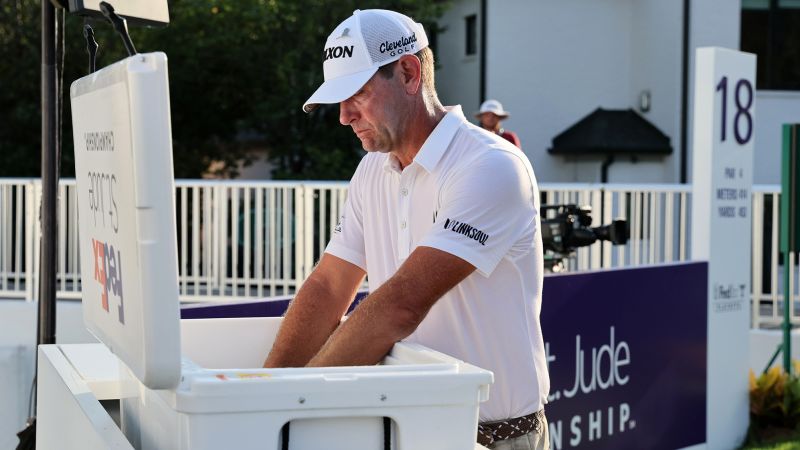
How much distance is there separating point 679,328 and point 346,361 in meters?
5.51

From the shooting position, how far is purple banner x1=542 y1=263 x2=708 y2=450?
6.36 metres

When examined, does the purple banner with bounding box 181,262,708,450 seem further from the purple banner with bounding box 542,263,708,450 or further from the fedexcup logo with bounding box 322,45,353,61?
the fedexcup logo with bounding box 322,45,353,61

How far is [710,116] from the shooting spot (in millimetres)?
8109

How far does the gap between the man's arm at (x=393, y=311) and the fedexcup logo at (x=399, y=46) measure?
0.43m

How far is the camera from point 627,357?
6980 mm

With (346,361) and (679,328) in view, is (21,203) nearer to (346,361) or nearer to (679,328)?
(679,328)

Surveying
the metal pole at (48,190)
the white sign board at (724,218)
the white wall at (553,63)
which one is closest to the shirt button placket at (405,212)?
the metal pole at (48,190)

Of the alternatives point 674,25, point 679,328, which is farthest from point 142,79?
point 674,25

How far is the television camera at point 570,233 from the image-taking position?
753 cm

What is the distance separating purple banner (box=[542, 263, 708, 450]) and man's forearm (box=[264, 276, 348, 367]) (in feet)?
10.9

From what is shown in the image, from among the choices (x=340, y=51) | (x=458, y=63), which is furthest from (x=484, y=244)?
(x=458, y=63)

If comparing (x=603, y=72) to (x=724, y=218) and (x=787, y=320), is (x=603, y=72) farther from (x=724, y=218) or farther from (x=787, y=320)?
(x=724, y=218)

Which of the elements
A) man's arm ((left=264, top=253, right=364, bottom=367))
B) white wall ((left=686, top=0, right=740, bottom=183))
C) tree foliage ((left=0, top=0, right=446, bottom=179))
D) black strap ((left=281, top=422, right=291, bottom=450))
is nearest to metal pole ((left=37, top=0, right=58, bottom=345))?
man's arm ((left=264, top=253, right=364, bottom=367))

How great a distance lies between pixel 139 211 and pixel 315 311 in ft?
3.50
